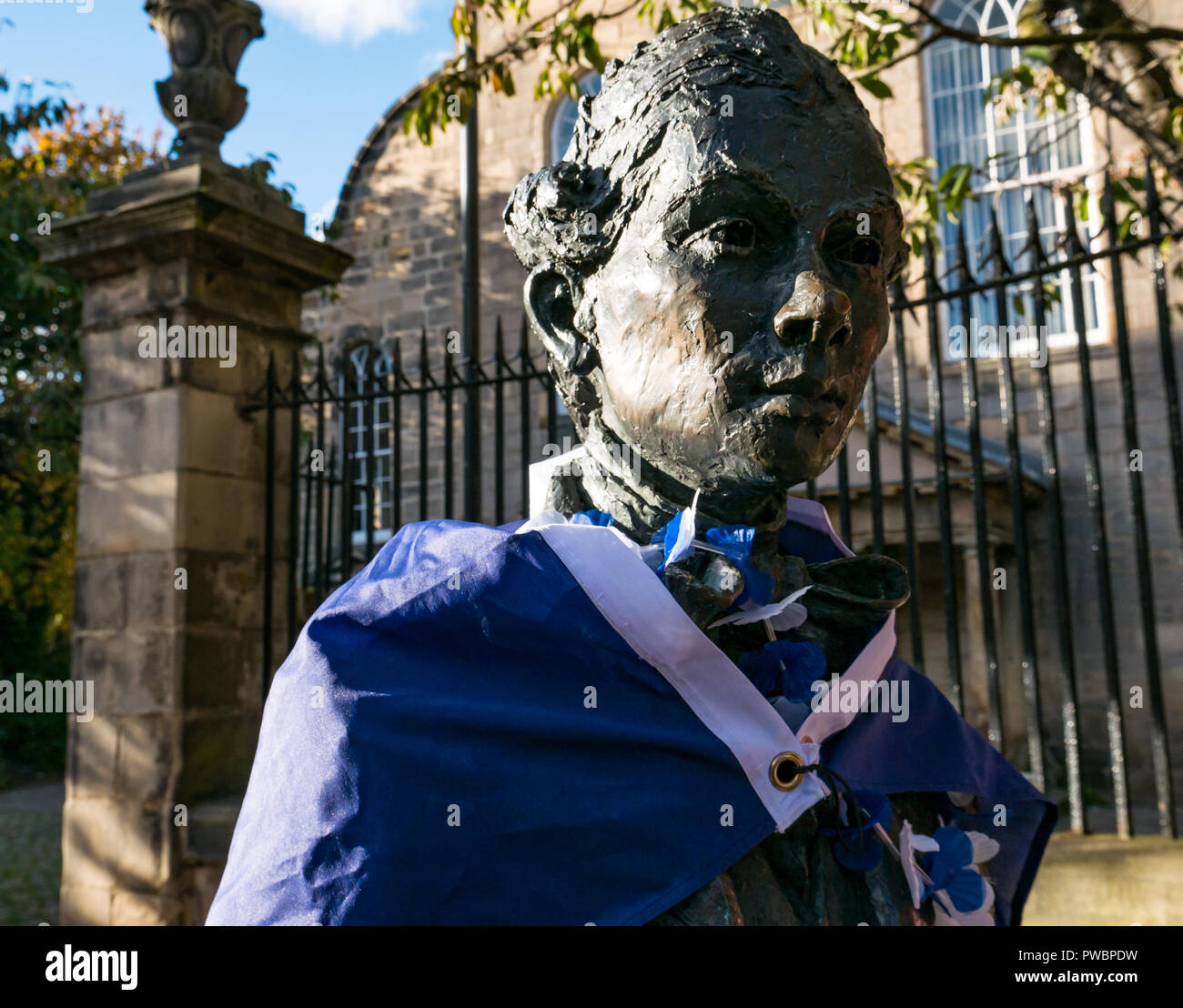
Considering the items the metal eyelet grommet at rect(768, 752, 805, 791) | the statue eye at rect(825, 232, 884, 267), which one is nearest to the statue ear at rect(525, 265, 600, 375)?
the statue eye at rect(825, 232, 884, 267)

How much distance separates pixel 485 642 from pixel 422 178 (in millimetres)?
13413

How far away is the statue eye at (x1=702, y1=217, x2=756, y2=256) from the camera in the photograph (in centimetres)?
134

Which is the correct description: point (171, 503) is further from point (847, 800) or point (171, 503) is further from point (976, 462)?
point (847, 800)

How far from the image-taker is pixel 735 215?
4.42 ft

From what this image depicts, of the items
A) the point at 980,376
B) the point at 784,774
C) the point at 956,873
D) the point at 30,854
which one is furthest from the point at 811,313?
the point at 30,854

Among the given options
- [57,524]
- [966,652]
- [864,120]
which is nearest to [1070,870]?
[864,120]

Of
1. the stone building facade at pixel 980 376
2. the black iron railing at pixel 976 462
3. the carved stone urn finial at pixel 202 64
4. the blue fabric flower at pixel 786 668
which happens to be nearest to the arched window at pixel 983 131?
the stone building facade at pixel 980 376

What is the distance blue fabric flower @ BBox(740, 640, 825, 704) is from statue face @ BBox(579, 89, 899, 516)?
0.69 ft

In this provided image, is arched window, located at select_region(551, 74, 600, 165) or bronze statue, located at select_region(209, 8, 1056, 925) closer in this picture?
bronze statue, located at select_region(209, 8, 1056, 925)

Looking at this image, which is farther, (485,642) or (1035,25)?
(1035,25)

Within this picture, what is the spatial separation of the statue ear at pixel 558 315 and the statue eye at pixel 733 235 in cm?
28

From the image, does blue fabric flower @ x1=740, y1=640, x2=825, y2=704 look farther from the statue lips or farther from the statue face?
the statue lips

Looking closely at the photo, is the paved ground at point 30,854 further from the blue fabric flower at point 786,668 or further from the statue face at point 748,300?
the statue face at point 748,300

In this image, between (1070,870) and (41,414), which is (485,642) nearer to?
(1070,870)
